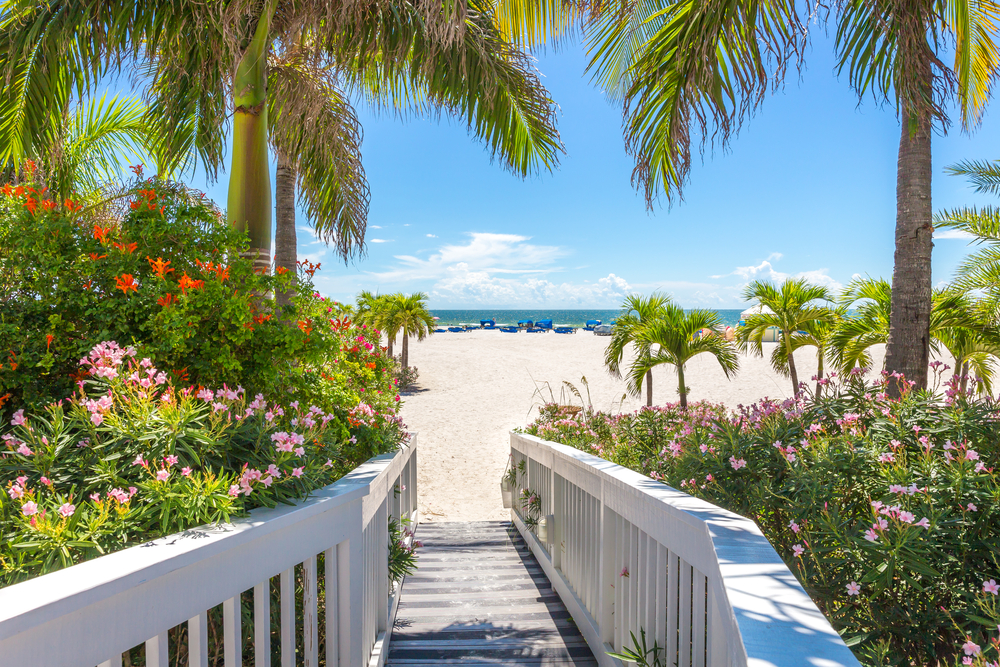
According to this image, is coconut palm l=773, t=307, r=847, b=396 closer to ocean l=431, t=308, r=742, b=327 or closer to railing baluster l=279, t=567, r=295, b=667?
railing baluster l=279, t=567, r=295, b=667

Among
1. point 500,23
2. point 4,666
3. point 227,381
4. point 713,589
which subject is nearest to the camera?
point 4,666

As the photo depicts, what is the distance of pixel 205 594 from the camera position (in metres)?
1.29

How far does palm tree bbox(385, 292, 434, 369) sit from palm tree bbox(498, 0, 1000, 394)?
57.4ft

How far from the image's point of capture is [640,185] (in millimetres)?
3504

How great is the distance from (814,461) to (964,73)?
10.2 feet

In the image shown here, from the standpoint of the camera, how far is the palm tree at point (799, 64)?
2.89m

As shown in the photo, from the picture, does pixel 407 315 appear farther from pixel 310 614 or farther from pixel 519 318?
pixel 519 318

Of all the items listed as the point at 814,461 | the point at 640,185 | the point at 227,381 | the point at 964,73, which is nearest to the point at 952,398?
the point at 814,461

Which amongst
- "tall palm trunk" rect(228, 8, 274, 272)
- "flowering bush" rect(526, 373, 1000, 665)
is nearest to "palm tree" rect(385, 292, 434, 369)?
"tall palm trunk" rect(228, 8, 274, 272)

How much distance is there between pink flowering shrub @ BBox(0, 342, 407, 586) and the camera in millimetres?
1309

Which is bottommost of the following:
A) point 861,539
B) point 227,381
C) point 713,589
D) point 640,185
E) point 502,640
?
point 502,640

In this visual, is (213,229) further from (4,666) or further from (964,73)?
(964,73)

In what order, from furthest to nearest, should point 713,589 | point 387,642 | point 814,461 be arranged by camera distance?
point 387,642 → point 814,461 → point 713,589

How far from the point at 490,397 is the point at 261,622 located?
1567cm
